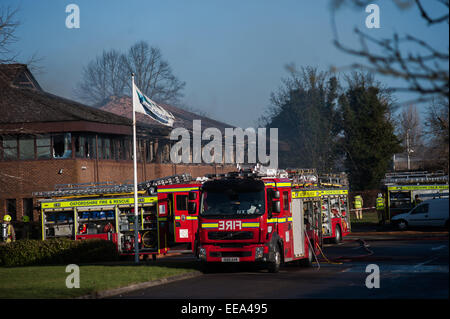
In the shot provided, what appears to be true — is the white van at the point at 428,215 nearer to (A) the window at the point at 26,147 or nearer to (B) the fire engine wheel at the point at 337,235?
(B) the fire engine wheel at the point at 337,235

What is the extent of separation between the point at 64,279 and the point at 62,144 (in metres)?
22.2

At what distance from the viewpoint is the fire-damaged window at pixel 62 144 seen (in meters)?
39.5

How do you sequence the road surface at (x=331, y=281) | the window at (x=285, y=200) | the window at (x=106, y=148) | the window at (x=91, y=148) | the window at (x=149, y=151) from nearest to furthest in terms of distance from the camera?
the road surface at (x=331, y=281) → the window at (x=285, y=200) → the window at (x=91, y=148) → the window at (x=106, y=148) → the window at (x=149, y=151)

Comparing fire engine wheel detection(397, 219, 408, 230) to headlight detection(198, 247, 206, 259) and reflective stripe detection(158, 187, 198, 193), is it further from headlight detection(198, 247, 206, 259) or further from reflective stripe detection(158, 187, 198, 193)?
headlight detection(198, 247, 206, 259)

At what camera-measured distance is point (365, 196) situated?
59.5m

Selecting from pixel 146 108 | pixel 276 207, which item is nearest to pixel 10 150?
pixel 146 108

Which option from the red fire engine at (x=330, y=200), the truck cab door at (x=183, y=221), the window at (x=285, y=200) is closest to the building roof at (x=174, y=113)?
the red fire engine at (x=330, y=200)

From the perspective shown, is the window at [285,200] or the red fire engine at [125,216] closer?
the window at [285,200]

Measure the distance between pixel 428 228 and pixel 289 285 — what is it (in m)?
25.1

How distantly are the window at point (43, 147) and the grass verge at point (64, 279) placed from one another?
726 inches

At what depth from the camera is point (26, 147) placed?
130 feet

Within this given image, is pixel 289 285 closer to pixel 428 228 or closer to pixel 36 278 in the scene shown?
pixel 36 278

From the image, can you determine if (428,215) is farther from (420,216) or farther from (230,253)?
(230,253)
